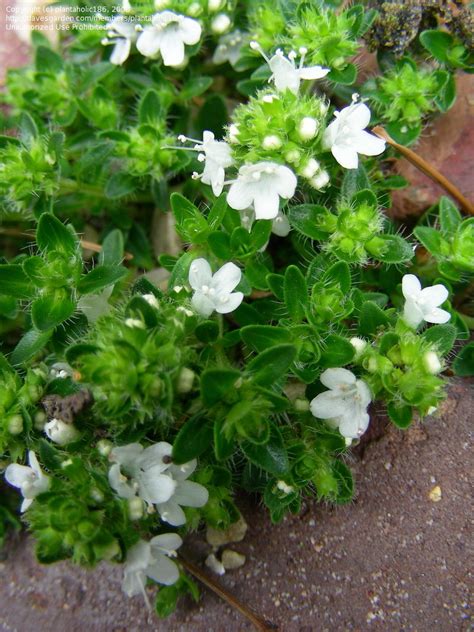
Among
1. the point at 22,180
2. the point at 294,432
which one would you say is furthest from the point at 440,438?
the point at 22,180

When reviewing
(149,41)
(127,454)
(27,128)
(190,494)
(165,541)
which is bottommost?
(165,541)

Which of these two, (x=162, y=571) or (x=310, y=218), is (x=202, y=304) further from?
(x=162, y=571)

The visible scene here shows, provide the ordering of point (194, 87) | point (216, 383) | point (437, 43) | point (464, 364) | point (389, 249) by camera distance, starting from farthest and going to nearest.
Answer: point (194, 87), point (437, 43), point (464, 364), point (389, 249), point (216, 383)

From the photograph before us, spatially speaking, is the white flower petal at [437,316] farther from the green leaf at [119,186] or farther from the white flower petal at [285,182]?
the green leaf at [119,186]

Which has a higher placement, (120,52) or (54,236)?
(120,52)

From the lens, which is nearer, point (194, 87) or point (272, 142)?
point (272, 142)

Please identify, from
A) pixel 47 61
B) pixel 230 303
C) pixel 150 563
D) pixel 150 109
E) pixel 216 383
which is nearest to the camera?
pixel 216 383

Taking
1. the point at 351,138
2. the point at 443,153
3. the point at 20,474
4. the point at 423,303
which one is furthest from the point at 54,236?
the point at 443,153
